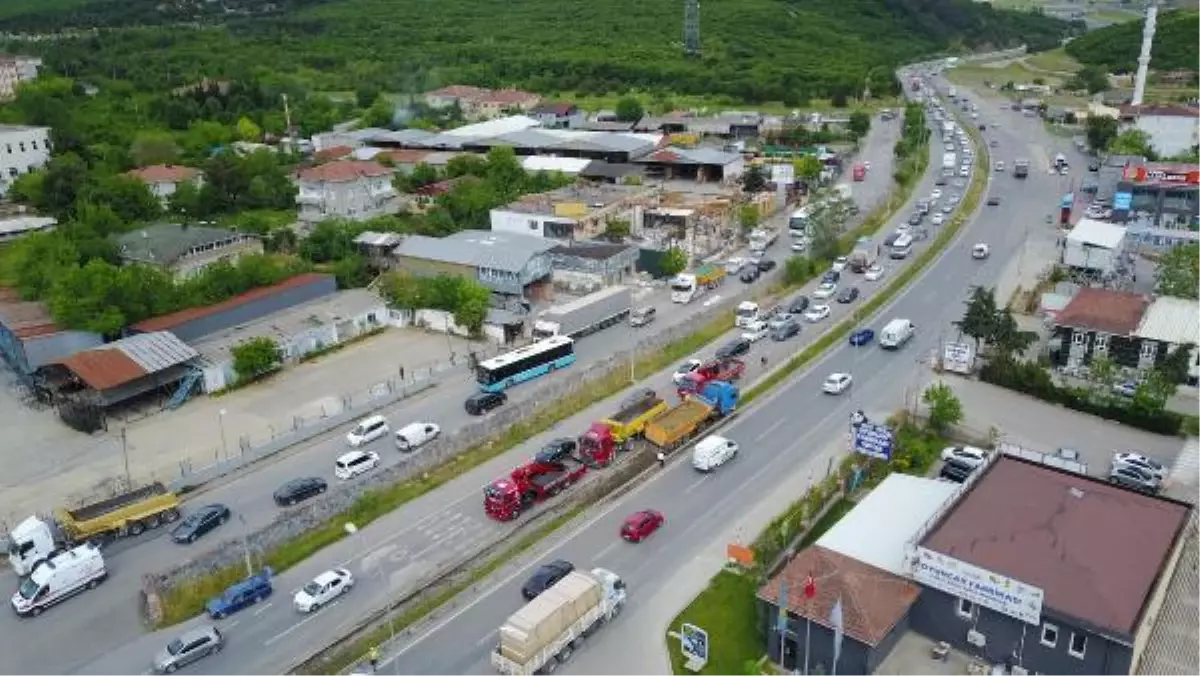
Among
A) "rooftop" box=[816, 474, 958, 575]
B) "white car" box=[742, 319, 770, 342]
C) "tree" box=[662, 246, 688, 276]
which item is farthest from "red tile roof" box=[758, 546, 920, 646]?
"tree" box=[662, 246, 688, 276]

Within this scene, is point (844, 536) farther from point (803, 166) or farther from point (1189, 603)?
point (803, 166)

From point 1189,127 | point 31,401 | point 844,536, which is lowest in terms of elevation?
point 31,401

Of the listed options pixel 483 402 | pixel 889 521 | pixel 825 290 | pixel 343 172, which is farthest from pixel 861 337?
pixel 343 172

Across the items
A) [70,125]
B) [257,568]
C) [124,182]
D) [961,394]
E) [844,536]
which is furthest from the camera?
[70,125]

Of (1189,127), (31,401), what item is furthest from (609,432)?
(1189,127)

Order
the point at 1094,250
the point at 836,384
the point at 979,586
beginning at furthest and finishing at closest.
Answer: the point at 1094,250
the point at 836,384
the point at 979,586

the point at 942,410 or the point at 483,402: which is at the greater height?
the point at 942,410

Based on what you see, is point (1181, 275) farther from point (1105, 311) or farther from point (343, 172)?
point (343, 172)

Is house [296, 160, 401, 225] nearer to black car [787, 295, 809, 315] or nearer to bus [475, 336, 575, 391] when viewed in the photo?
bus [475, 336, 575, 391]
